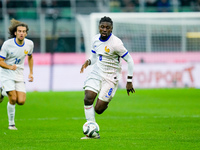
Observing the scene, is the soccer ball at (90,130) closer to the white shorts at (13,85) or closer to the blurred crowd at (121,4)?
the white shorts at (13,85)

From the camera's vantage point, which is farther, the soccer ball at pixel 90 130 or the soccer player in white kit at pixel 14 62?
the soccer player in white kit at pixel 14 62

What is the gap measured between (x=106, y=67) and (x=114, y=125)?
8.08ft

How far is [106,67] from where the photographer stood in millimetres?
9609

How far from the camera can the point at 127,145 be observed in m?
8.09

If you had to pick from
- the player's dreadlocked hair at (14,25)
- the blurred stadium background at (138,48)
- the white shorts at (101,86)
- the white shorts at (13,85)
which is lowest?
the blurred stadium background at (138,48)

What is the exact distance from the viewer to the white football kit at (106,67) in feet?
30.9

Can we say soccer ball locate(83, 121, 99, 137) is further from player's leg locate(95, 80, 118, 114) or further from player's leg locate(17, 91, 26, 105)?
player's leg locate(17, 91, 26, 105)

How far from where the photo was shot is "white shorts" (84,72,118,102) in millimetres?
9398

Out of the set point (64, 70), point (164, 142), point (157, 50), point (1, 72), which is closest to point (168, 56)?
point (157, 50)

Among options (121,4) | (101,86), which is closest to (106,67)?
(101,86)

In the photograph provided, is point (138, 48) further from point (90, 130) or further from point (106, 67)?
point (90, 130)

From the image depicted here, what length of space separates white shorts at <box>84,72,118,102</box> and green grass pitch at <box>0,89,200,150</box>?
75 cm

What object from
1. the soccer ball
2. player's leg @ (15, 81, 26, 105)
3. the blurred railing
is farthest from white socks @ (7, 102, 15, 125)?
the blurred railing

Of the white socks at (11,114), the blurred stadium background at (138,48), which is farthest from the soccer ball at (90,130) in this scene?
the blurred stadium background at (138,48)
